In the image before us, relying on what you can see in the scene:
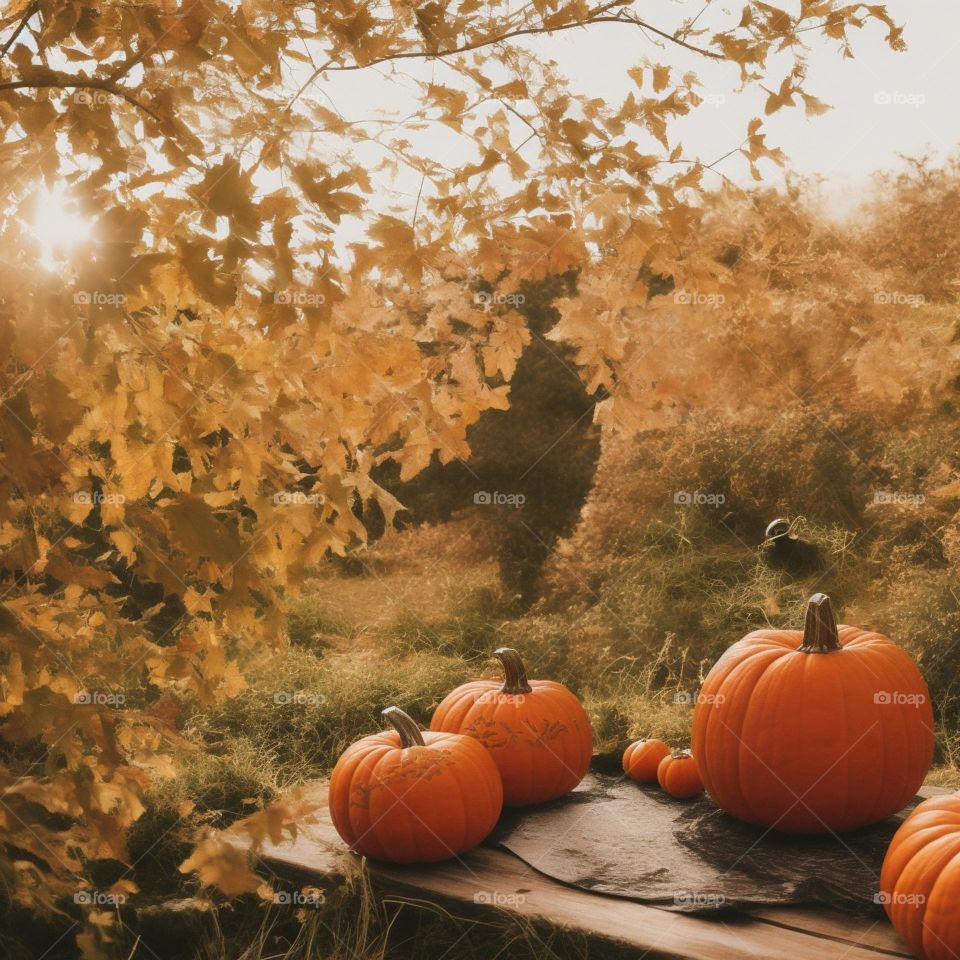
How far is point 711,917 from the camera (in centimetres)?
195

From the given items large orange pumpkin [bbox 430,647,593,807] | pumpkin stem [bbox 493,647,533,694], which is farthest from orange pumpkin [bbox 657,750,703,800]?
pumpkin stem [bbox 493,647,533,694]

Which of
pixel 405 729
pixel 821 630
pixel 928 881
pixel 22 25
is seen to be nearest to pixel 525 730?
pixel 405 729

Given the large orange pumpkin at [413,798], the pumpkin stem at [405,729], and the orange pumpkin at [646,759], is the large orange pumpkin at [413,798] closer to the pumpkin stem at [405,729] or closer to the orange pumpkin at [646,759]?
the pumpkin stem at [405,729]

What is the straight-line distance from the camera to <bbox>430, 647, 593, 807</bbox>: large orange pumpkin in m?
2.58

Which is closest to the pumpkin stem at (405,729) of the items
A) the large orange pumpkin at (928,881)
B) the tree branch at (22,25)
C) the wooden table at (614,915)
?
the wooden table at (614,915)

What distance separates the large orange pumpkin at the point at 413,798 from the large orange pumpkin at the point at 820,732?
1.80 ft

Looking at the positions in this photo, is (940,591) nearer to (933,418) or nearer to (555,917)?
(933,418)

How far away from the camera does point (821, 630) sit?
233 cm

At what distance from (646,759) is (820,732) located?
654mm

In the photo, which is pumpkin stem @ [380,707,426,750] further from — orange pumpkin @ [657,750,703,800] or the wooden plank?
the wooden plank

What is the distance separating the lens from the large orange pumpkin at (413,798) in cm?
222

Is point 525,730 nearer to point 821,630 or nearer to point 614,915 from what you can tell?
point 614,915

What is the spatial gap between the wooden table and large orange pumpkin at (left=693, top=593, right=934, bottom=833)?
1.13 ft

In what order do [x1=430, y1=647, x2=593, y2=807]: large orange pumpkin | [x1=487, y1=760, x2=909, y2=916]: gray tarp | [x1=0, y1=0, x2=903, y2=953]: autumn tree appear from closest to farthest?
[x1=0, y1=0, x2=903, y2=953]: autumn tree < [x1=487, y1=760, x2=909, y2=916]: gray tarp < [x1=430, y1=647, x2=593, y2=807]: large orange pumpkin
